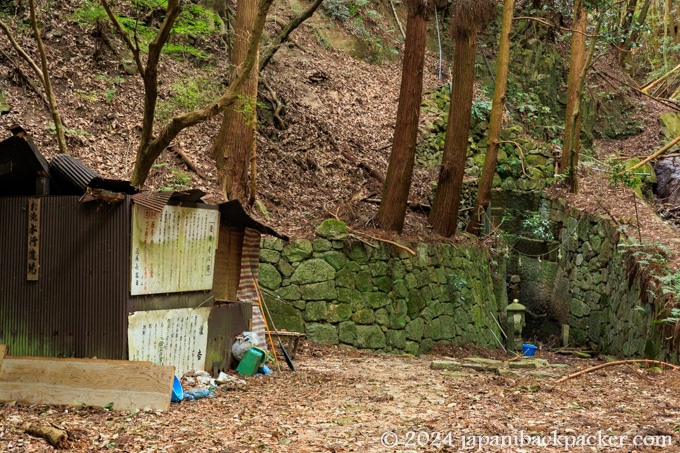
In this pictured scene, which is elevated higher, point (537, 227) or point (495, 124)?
point (495, 124)

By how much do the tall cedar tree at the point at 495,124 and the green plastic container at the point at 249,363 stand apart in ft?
27.6

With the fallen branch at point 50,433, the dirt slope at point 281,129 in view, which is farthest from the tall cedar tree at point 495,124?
the fallen branch at point 50,433

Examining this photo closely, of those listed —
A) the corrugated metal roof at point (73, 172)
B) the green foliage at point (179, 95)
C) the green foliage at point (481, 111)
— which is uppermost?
the green foliage at point (481, 111)

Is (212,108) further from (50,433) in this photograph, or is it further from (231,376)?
(50,433)

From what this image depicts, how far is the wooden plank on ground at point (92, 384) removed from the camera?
6.80m

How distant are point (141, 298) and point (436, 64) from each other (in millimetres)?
16006

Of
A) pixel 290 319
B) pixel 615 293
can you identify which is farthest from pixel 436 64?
pixel 290 319

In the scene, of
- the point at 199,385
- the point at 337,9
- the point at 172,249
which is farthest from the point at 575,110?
the point at 199,385

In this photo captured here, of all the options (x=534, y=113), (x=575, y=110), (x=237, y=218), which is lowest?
(x=237, y=218)

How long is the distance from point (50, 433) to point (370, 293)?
7894 mm

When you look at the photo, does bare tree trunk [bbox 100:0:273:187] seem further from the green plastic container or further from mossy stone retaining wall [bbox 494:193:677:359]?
mossy stone retaining wall [bbox 494:193:677:359]

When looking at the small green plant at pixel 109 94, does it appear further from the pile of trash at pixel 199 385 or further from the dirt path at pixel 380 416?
the dirt path at pixel 380 416

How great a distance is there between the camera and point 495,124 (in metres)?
15.9

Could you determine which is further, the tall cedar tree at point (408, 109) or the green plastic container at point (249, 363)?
the tall cedar tree at point (408, 109)
